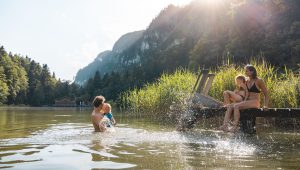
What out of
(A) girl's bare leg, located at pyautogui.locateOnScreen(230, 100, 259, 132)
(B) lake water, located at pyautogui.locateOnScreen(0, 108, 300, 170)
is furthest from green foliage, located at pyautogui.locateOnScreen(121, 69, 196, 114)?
(B) lake water, located at pyautogui.locateOnScreen(0, 108, 300, 170)

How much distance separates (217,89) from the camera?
14.1m

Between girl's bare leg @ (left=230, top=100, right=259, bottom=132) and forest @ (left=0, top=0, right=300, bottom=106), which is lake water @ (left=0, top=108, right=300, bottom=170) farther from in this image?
forest @ (left=0, top=0, right=300, bottom=106)

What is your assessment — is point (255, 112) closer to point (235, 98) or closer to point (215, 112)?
point (235, 98)

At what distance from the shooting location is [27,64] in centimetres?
14425

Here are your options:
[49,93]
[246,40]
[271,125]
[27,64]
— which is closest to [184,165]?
[271,125]

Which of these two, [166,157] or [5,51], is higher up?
[5,51]

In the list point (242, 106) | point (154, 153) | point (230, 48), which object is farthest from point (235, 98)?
point (230, 48)

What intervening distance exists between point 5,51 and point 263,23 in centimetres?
9191

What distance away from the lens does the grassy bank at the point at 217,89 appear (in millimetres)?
12297

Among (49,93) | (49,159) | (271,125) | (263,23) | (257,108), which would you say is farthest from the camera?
(49,93)

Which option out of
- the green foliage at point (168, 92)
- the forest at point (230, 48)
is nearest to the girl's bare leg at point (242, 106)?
the green foliage at point (168, 92)

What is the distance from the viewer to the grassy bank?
12.3 m

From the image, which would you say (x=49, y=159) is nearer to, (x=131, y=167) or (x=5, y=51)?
(x=131, y=167)

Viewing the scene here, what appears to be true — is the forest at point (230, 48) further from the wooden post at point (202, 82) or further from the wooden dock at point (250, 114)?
the wooden dock at point (250, 114)
